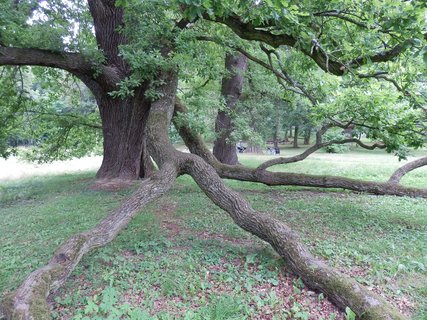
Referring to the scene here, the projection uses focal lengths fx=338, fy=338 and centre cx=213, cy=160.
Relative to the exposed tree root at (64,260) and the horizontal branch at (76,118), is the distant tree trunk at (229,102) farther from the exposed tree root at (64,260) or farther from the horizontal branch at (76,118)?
the exposed tree root at (64,260)

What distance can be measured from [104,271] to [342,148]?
592cm

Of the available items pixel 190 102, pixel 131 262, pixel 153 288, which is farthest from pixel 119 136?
pixel 153 288

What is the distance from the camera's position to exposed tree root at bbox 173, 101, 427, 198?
7898 millimetres

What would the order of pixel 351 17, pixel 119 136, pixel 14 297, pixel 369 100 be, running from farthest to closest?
1. pixel 119 136
2. pixel 369 100
3. pixel 351 17
4. pixel 14 297

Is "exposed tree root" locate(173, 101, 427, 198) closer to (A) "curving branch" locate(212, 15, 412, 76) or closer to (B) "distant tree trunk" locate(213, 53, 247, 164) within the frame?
(A) "curving branch" locate(212, 15, 412, 76)

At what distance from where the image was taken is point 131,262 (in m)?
4.17

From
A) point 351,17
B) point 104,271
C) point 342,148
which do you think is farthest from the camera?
point 342,148

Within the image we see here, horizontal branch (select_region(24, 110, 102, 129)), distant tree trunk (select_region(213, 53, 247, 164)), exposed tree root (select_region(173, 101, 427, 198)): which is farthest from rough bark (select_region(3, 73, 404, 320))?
distant tree trunk (select_region(213, 53, 247, 164))

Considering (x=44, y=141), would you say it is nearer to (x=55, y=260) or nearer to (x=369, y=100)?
(x=55, y=260)

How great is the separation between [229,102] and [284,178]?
5.08 m

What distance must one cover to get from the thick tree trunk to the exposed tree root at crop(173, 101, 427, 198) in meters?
1.10

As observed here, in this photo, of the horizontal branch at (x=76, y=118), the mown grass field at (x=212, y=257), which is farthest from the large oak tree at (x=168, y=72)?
the horizontal branch at (x=76, y=118)

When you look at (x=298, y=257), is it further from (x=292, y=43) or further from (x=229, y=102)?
(x=229, y=102)

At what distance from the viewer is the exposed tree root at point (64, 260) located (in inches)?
111
